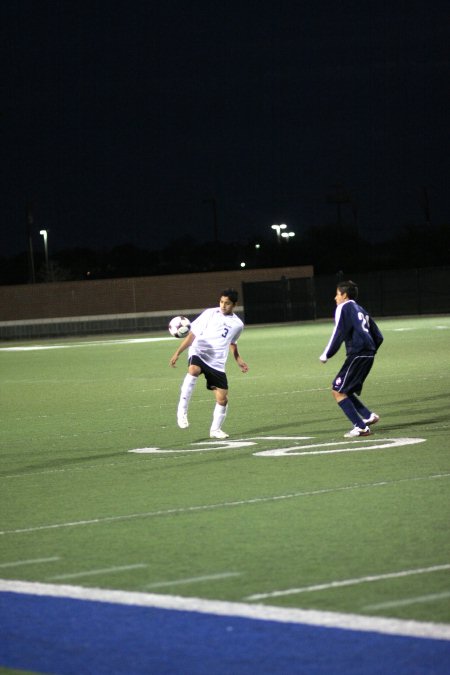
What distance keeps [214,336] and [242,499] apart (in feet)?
17.1

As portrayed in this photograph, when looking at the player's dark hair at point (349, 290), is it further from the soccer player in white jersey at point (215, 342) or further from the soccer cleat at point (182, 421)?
the soccer cleat at point (182, 421)

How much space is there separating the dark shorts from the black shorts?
171 centimetres

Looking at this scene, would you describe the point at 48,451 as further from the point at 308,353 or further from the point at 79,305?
the point at 79,305

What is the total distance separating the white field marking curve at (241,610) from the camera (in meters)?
5.82

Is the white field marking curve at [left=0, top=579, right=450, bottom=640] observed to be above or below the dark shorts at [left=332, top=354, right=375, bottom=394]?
below

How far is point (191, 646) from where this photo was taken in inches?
226

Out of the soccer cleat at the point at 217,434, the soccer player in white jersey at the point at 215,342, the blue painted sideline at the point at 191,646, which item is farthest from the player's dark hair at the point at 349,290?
the blue painted sideline at the point at 191,646

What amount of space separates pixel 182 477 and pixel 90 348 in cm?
3376

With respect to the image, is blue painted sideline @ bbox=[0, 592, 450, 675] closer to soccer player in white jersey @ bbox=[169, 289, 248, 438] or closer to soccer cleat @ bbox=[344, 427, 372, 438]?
soccer cleat @ bbox=[344, 427, 372, 438]

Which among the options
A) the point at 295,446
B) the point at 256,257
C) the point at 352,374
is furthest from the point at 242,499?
the point at 256,257

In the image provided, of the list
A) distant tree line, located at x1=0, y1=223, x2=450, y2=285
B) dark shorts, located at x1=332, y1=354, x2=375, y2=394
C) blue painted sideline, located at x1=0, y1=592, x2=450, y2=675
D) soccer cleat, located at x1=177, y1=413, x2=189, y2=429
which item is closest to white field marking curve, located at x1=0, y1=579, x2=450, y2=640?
blue painted sideline, located at x1=0, y1=592, x2=450, y2=675

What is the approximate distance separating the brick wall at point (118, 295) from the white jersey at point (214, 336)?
50733 mm

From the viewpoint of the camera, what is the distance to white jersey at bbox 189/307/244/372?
1521cm

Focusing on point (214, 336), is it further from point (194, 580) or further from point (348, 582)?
point (348, 582)
